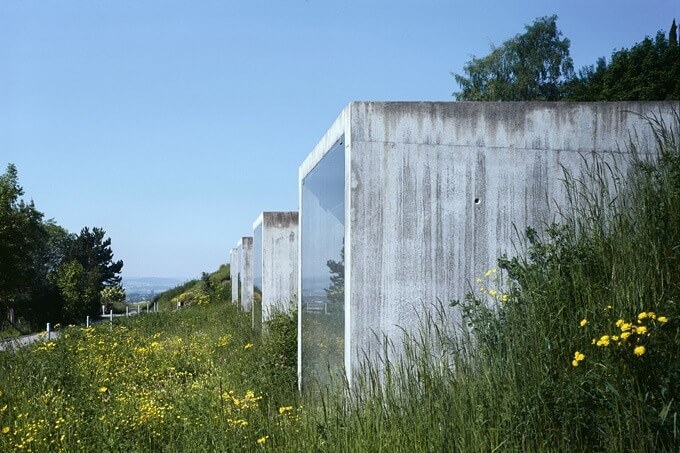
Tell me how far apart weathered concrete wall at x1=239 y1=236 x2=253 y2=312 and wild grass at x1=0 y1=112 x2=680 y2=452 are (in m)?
14.3

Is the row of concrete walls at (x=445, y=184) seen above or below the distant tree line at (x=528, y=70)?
below

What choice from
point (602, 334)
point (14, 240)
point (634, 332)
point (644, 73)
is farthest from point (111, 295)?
point (634, 332)

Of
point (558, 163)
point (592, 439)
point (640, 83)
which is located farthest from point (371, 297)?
point (640, 83)

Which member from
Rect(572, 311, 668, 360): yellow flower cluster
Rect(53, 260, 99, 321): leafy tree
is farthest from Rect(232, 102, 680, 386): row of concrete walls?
Rect(53, 260, 99, 321): leafy tree

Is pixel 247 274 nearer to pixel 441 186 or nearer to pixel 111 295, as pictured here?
pixel 441 186

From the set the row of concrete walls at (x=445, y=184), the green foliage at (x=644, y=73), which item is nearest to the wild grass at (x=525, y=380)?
the row of concrete walls at (x=445, y=184)

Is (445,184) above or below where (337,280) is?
above

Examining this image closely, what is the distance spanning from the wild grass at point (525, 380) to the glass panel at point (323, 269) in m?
0.50

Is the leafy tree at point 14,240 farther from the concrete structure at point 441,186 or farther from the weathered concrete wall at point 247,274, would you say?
the concrete structure at point 441,186

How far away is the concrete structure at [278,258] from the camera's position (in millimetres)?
15625

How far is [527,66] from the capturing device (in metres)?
43.3

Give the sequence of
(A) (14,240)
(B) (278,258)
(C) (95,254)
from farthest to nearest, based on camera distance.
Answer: (C) (95,254), (A) (14,240), (B) (278,258)

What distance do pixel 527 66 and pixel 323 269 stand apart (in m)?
37.4

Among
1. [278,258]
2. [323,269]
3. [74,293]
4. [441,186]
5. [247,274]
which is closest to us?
[441,186]
